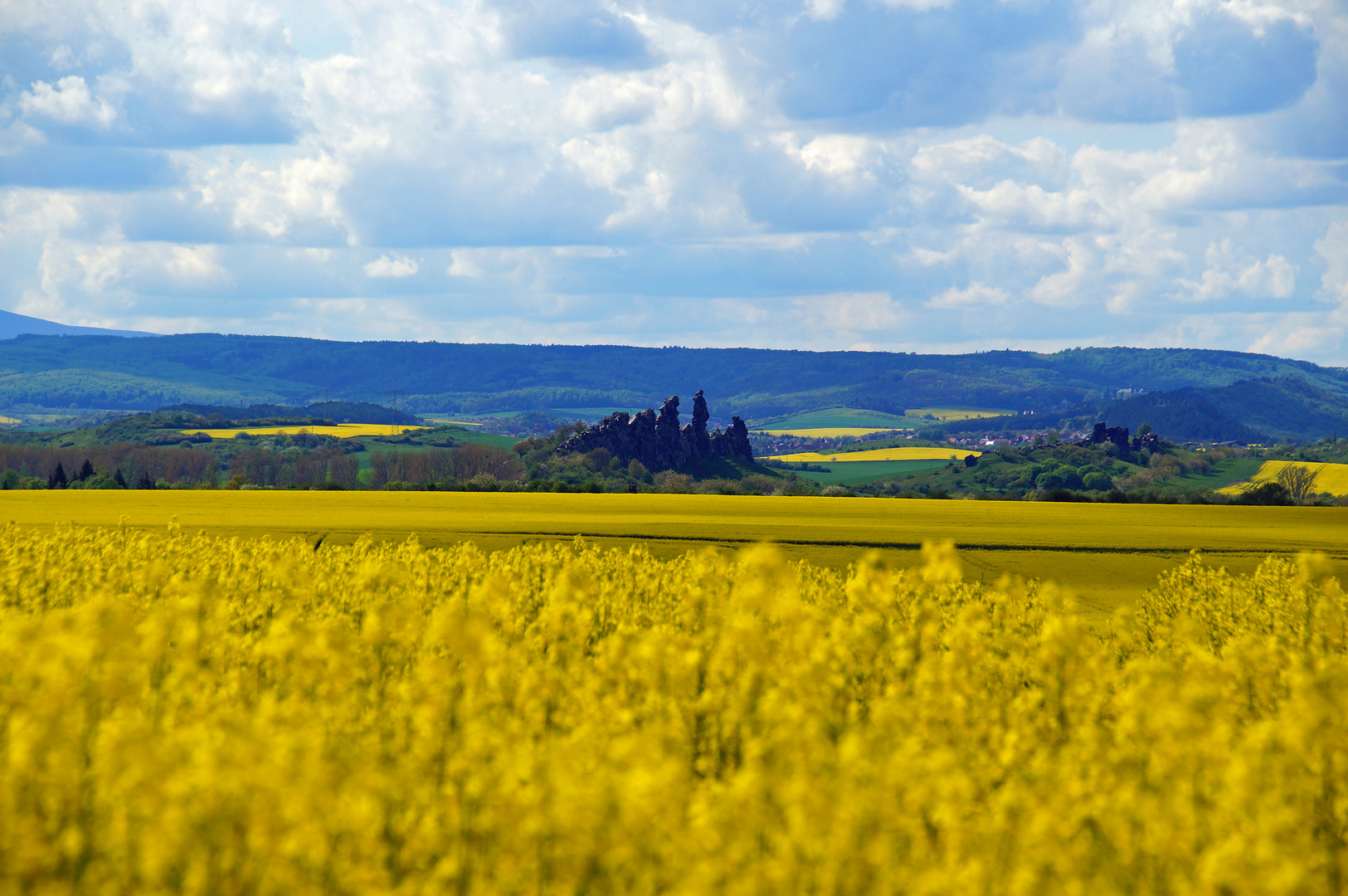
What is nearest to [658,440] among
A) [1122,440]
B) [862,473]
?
[862,473]

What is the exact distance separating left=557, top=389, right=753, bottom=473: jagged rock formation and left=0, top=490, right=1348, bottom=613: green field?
358 feet

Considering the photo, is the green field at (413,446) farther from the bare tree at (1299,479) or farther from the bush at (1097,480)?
the bare tree at (1299,479)

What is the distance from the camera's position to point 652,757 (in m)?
6.75

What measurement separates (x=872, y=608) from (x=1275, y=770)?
661 cm

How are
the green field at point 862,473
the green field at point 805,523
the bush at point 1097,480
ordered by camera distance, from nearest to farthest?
the green field at point 805,523 → the bush at point 1097,480 → the green field at point 862,473

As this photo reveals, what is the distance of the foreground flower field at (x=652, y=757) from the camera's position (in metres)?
6.36

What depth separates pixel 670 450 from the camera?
165 m

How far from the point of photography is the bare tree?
114 m

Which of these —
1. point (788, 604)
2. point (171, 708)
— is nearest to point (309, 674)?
point (171, 708)

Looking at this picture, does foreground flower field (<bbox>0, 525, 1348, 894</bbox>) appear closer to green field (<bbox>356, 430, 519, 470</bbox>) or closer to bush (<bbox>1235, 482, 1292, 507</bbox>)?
bush (<bbox>1235, 482, 1292, 507</bbox>)

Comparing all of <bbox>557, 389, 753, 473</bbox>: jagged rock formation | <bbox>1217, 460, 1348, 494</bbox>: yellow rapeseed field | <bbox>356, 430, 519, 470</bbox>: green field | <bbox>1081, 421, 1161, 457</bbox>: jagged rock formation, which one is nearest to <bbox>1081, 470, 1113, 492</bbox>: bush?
<bbox>1217, 460, 1348, 494</bbox>: yellow rapeseed field

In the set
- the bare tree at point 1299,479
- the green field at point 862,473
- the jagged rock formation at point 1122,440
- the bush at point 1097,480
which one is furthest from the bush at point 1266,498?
the jagged rock formation at point 1122,440

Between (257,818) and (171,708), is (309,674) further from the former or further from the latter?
(257,818)

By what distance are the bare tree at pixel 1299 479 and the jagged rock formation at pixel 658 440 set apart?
81.9 m
